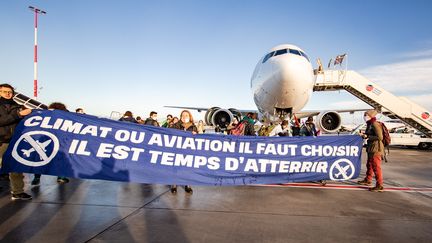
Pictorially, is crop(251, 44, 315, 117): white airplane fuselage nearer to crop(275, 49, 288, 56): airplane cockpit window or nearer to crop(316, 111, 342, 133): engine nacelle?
crop(275, 49, 288, 56): airplane cockpit window

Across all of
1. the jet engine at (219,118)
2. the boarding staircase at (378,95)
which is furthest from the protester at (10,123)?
the boarding staircase at (378,95)

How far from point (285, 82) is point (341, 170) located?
13.2ft

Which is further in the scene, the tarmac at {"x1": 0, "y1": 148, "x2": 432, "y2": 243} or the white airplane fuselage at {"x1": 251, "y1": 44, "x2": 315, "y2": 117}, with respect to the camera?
the white airplane fuselage at {"x1": 251, "y1": 44, "x2": 315, "y2": 117}

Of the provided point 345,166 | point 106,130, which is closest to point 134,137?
point 106,130

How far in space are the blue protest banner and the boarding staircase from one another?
12.4 meters

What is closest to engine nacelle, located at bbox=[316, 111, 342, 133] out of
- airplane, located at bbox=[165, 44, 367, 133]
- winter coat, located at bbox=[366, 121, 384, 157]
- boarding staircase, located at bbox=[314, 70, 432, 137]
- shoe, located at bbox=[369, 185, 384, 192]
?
airplane, located at bbox=[165, 44, 367, 133]

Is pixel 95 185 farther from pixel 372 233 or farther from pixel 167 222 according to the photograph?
pixel 372 233

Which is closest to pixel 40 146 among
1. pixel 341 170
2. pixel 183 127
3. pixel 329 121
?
pixel 183 127

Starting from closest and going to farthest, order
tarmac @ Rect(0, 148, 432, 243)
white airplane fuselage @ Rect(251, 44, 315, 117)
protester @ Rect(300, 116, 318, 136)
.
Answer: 1. tarmac @ Rect(0, 148, 432, 243)
2. protester @ Rect(300, 116, 318, 136)
3. white airplane fuselage @ Rect(251, 44, 315, 117)

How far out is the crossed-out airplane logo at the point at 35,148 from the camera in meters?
4.48

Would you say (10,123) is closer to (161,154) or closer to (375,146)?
(161,154)

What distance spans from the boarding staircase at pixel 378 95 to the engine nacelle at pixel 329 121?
5.15m

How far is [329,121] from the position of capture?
12.5 meters

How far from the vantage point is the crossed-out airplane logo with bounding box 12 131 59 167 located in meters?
4.48
